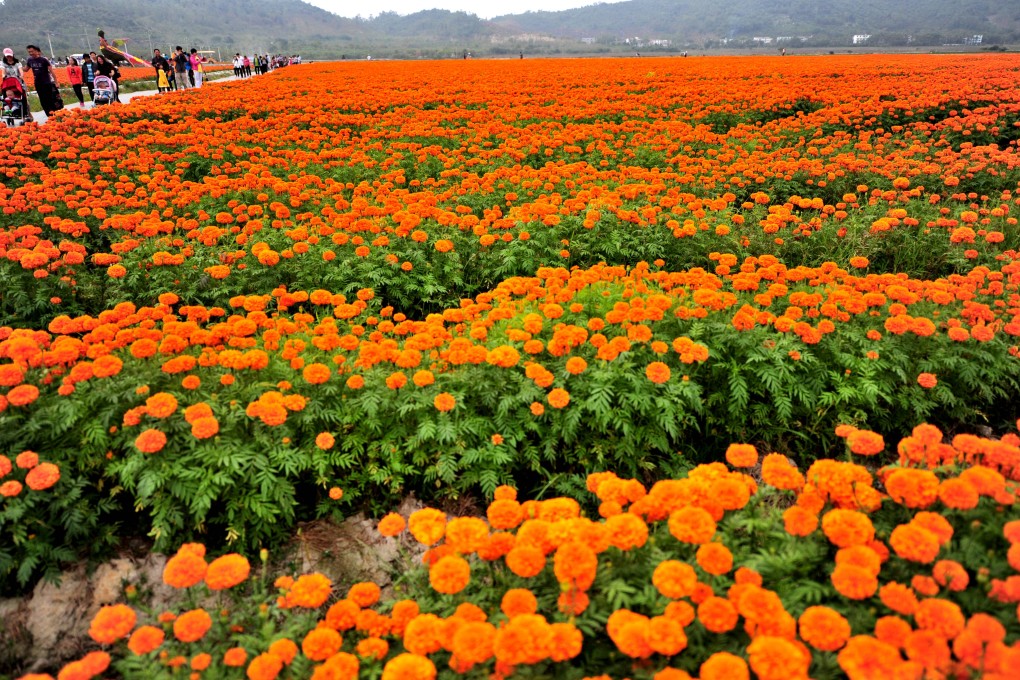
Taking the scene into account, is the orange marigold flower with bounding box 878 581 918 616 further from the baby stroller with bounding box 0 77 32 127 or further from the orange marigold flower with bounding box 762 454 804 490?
the baby stroller with bounding box 0 77 32 127

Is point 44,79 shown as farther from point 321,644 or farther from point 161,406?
point 321,644

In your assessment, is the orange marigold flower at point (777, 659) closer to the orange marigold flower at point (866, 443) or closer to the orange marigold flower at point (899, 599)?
the orange marigold flower at point (899, 599)

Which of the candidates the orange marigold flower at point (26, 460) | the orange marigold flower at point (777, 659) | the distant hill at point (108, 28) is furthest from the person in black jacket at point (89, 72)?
the distant hill at point (108, 28)

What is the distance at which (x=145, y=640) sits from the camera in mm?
2283

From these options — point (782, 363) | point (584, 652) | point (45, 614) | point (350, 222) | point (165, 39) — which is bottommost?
point (45, 614)

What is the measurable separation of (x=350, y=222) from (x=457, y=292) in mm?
1578

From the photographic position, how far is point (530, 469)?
433cm

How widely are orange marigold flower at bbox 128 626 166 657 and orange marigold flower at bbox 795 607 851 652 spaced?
2517mm

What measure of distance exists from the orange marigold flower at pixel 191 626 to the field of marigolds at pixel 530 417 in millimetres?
110

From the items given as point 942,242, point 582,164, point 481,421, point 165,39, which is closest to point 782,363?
point 481,421

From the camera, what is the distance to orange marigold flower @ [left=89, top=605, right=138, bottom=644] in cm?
Answer: 226

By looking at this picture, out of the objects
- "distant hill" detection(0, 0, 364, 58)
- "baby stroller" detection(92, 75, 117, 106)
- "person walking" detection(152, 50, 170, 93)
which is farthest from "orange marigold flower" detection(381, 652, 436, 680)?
"distant hill" detection(0, 0, 364, 58)

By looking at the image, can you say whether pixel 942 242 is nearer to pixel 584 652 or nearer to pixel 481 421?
pixel 481 421

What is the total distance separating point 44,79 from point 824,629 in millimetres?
19836
